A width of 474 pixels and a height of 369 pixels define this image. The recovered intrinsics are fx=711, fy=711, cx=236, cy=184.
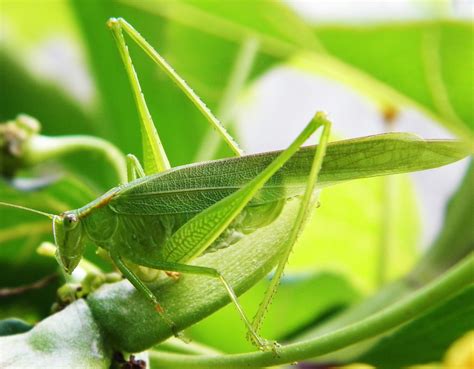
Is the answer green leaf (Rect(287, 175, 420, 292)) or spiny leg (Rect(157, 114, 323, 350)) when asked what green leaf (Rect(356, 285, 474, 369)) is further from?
green leaf (Rect(287, 175, 420, 292))

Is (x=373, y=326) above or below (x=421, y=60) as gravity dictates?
below

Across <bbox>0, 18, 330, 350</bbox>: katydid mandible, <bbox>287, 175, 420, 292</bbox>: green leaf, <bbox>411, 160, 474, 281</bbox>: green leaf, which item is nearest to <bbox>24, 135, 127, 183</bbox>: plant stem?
<bbox>0, 18, 330, 350</bbox>: katydid mandible

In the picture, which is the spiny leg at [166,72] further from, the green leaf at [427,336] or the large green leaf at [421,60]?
the large green leaf at [421,60]

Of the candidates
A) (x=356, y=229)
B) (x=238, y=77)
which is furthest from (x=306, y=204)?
(x=356, y=229)

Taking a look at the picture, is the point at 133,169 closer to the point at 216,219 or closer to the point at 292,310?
the point at 216,219

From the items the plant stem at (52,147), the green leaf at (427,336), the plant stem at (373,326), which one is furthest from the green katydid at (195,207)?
the plant stem at (52,147)

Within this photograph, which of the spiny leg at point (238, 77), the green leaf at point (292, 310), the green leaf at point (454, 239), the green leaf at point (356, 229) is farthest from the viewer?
the green leaf at point (356, 229)
